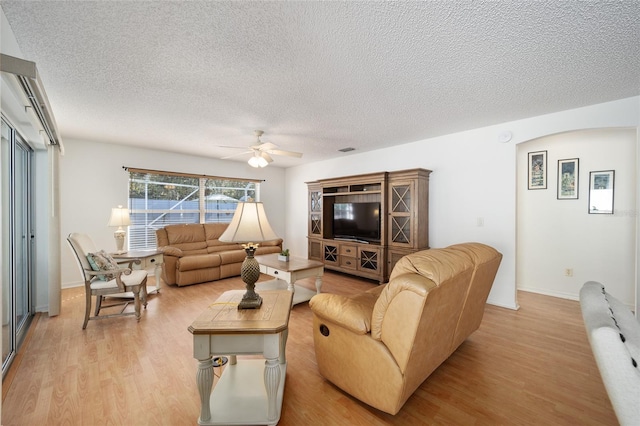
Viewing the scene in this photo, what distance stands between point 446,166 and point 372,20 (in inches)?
117

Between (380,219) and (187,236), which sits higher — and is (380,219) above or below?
above

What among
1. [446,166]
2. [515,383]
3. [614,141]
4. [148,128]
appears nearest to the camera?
[515,383]

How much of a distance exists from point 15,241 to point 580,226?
6.56 meters

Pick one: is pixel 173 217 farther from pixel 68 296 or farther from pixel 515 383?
pixel 515 383

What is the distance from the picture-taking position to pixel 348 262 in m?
4.92

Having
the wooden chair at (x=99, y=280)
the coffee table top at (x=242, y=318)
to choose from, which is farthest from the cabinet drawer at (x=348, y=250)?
the wooden chair at (x=99, y=280)

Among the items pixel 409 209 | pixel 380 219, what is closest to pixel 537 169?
pixel 409 209

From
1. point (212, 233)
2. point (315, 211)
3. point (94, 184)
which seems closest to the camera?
point (94, 184)

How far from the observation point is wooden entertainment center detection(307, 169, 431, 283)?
4082 mm

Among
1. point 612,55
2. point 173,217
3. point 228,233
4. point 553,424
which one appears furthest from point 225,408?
point 173,217

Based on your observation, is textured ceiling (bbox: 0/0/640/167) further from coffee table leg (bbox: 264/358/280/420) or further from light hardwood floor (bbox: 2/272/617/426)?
light hardwood floor (bbox: 2/272/617/426)

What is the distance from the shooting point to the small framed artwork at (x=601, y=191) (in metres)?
3.43

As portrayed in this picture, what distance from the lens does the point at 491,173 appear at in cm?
358

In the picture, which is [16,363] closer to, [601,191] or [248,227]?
[248,227]
